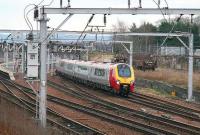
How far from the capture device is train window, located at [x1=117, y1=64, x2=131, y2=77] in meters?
37.0

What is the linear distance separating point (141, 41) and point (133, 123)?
206ft

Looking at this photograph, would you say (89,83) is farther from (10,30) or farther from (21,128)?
(21,128)

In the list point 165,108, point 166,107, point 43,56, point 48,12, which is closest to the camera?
point 48,12

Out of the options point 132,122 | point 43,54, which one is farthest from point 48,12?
point 132,122

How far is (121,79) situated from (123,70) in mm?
852

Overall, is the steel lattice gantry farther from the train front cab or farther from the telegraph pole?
the train front cab

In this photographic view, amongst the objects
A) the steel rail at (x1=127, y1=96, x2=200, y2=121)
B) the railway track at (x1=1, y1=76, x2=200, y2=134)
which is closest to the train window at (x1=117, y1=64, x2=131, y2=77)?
the steel rail at (x1=127, y1=96, x2=200, y2=121)

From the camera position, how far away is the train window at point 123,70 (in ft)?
121

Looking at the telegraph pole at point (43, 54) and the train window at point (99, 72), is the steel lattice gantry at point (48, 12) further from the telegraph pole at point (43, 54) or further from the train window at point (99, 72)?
the train window at point (99, 72)

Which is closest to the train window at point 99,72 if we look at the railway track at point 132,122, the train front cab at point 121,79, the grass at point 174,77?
the train front cab at point 121,79

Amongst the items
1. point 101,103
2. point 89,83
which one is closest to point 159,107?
point 101,103

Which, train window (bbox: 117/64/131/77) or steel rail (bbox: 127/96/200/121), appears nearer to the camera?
steel rail (bbox: 127/96/200/121)

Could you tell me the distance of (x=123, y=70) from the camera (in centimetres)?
3719

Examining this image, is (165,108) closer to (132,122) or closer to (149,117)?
(149,117)
